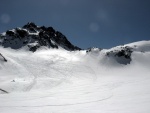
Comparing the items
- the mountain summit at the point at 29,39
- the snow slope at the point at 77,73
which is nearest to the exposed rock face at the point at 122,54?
the snow slope at the point at 77,73

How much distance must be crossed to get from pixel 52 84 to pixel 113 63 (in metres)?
20.9

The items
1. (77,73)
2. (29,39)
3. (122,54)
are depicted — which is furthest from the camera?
(29,39)

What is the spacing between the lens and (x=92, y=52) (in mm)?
50875

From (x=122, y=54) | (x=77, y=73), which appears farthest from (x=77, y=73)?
(x=122, y=54)

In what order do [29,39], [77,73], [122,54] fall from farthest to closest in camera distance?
[29,39], [122,54], [77,73]

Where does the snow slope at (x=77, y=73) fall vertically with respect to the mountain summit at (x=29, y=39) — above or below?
below

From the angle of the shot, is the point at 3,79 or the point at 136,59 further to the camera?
the point at 136,59

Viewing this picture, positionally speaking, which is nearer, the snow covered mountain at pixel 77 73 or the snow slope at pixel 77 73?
the snow covered mountain at pixel 77 73

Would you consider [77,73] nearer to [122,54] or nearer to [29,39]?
[122,54]

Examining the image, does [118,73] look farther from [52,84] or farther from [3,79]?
[3,79]

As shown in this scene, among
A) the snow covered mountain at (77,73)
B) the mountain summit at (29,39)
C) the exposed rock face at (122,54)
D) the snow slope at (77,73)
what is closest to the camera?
the snow covered mountain at (77,73)

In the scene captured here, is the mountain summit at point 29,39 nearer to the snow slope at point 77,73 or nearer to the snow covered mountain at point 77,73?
the snow covered mountain at point 77,73

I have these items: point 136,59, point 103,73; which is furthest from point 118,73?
point 136,59

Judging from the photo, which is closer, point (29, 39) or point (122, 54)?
point (122, 54)
